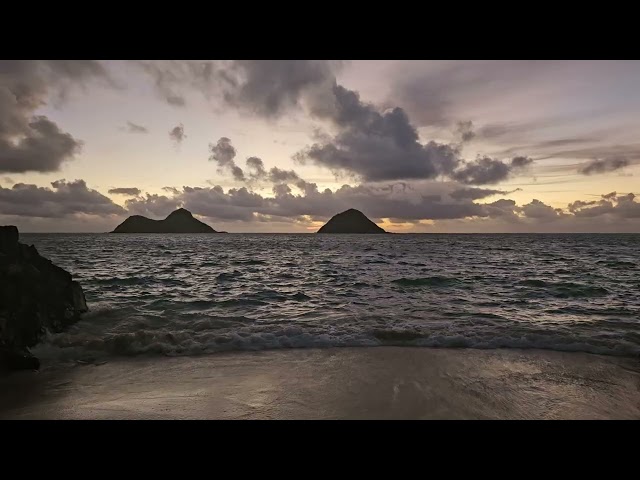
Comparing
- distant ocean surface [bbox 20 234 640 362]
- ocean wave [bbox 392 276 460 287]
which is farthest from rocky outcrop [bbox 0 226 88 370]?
ocean wave [bbox 392 276 460 287]

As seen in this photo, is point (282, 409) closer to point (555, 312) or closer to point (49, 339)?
point (49, 339)

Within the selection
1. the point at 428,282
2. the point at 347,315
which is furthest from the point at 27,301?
the point at 428,282

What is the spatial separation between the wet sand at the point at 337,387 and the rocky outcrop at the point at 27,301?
1362mm

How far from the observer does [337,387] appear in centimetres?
632

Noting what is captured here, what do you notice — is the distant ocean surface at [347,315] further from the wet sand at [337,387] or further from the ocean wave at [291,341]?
the wet sand at [337,387]

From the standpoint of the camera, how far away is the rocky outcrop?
8.09m

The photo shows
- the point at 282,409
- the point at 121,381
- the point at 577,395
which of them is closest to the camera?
the point at 282,409

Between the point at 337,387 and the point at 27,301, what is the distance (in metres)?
8.56

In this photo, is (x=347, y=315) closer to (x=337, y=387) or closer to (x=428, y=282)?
(x=337, y=387)

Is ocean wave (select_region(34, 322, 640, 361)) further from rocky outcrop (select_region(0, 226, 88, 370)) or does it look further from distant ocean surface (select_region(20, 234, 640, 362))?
rocky outcrop (select_region(0, 226, 88, 370))

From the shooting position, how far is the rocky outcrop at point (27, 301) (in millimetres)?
8094
